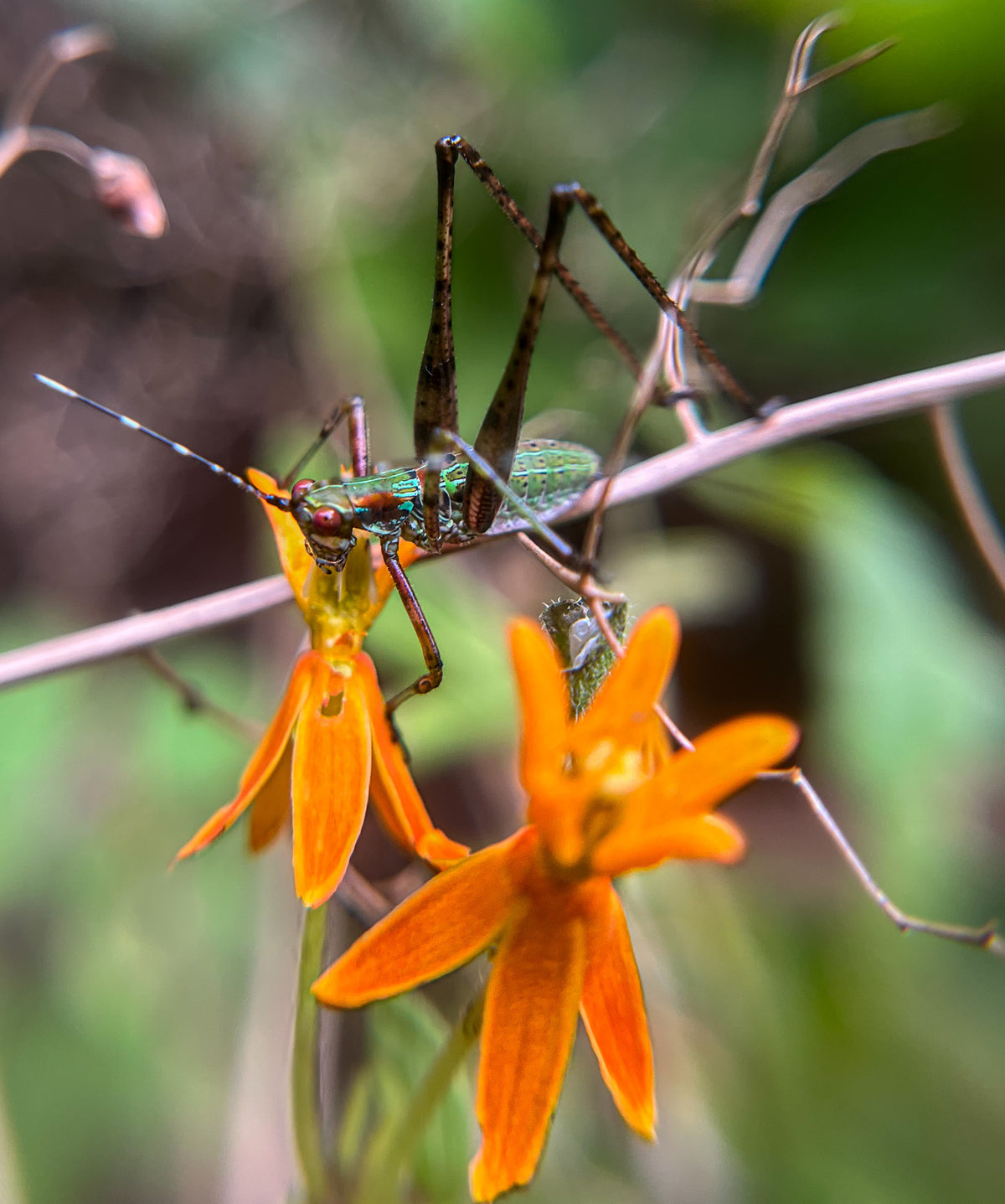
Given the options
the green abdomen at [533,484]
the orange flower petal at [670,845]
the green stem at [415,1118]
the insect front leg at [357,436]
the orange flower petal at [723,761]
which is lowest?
the green stem at [415,1118]

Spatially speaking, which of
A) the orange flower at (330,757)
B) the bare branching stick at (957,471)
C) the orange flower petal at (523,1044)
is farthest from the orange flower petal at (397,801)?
the bare branching stick at (957,471)

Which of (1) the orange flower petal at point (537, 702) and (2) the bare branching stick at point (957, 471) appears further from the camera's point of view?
(2) the bare branching stick at point (957, 471)

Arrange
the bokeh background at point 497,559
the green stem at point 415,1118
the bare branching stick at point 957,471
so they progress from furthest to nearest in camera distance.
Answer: the bokeh background at point 497,559, the bare branching stick at point 957,471, the green stem at point 415,1118

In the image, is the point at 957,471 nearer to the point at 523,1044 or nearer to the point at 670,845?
the point at 670,845

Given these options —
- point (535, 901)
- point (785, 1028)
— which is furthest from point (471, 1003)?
point (785, 1028)

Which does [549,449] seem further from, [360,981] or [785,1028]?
[785,1028]


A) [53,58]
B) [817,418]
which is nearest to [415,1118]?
[817,418]

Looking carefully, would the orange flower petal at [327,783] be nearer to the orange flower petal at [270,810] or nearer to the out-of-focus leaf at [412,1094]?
the orange flower petal at [270,810]

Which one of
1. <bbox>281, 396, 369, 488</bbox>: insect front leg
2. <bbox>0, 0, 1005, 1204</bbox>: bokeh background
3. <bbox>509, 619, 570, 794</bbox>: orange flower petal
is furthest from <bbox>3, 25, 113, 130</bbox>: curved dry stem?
<bbox>509, 619, 570, 794</bbox>: orange flower petal
